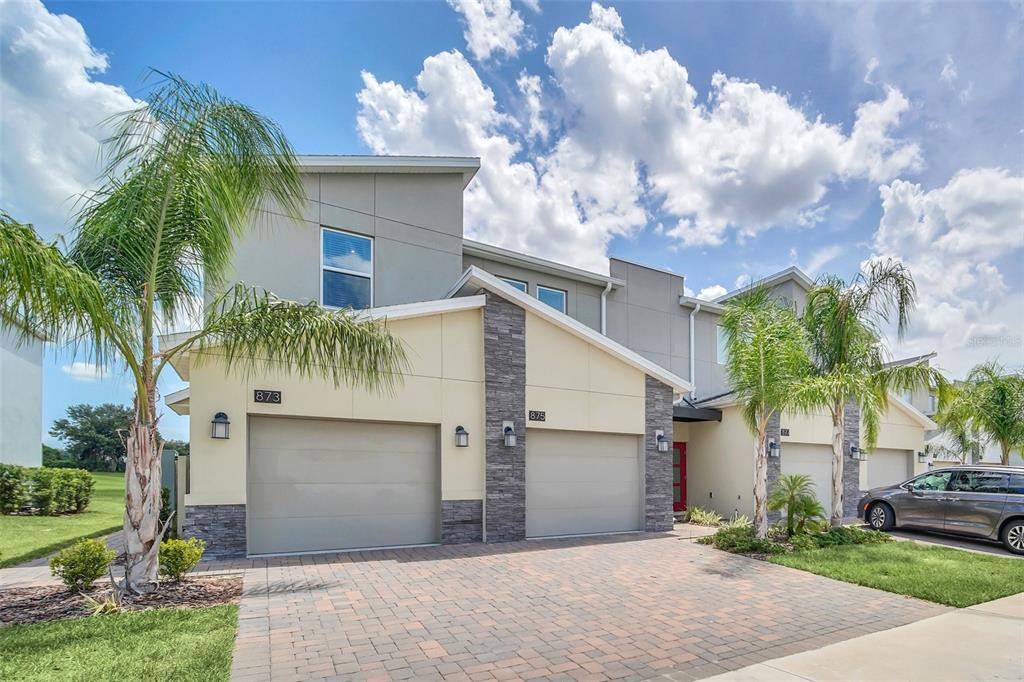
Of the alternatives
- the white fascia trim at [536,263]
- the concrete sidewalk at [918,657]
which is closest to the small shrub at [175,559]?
the concrete sidewalk at [918,657]

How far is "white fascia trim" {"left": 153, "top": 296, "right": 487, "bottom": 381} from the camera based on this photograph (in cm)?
793

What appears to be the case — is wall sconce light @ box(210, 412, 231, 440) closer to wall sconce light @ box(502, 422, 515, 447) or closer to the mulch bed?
the mulch bed

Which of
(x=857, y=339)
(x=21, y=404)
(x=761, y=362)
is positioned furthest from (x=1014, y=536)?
(x=21, y=404)

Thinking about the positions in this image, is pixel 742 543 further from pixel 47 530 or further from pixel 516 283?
pixel 47 530

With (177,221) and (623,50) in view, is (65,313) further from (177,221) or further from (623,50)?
(623,50)

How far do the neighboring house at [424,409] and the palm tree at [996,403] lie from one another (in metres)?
8.15

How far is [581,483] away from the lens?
1222cm

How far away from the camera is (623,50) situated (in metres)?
10.9

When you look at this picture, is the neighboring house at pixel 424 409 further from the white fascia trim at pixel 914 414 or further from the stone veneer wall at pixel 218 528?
the white fascia trim at pixel 914 414

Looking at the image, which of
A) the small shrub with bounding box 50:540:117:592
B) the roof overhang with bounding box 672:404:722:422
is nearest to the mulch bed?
the small shrub with bounding box 50:540:117:592

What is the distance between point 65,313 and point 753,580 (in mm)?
9475

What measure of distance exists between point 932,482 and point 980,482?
1.06 metres

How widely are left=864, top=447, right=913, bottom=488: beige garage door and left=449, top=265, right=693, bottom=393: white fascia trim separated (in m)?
9.59

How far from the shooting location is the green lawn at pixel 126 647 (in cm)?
428
